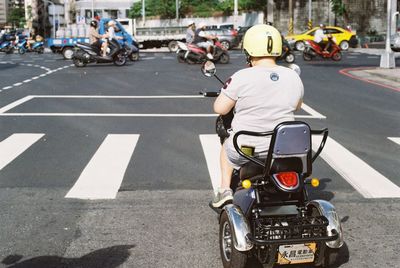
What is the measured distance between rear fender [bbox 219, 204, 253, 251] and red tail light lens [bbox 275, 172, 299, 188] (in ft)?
A: 1.12

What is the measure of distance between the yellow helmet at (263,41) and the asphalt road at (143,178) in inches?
59.5

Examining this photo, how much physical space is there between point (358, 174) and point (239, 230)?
11.6 feet

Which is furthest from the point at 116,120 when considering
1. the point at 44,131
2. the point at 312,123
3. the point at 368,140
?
the point at 368,140

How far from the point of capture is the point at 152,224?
513 centimetres

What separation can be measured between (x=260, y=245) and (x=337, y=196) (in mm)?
2538

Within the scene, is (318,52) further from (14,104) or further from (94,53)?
(14,104)

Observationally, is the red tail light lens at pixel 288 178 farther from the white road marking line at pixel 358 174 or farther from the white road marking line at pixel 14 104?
the white road marking line at pixel 14 104

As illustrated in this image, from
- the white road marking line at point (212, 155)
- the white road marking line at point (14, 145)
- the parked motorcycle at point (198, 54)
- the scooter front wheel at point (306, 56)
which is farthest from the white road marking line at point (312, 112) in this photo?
the scooter front wheel at point (306, 56)

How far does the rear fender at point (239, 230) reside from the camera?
12.3ft

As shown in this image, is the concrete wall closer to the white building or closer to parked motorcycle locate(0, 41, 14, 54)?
parked motorcycle locate(0, 41, 14, 54)

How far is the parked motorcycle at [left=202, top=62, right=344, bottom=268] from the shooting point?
3.76 metres

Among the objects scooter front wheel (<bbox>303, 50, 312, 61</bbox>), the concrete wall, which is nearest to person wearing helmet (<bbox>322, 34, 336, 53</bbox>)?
scooter front wheel (<bbox>303, 50, 312, 61</bbox>)

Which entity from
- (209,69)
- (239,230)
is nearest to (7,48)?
(209,69)

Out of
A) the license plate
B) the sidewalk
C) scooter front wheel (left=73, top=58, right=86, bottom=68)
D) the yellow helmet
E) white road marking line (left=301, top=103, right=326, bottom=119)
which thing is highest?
the yellow helmet
